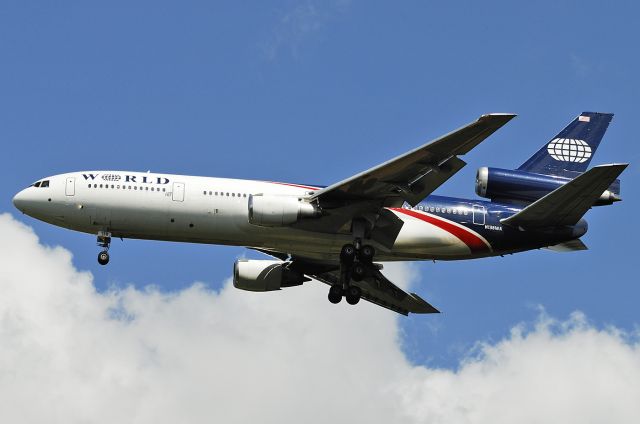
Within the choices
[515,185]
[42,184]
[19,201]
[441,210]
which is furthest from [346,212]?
[19,201]

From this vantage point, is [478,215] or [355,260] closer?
[355,260]

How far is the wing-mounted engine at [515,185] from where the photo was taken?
50125 mm

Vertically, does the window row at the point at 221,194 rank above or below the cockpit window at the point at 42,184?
below

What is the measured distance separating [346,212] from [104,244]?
9.47 m

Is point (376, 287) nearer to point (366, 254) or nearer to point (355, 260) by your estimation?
point (355, 260)

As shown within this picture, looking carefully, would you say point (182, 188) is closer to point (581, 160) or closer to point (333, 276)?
point (333, 276)

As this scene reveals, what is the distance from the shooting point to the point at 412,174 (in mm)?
47156

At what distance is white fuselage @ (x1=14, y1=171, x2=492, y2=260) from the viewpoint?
48.8 m

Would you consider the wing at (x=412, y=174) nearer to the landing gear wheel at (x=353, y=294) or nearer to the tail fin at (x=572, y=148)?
the landing gear wheel at (x=353, y=294)

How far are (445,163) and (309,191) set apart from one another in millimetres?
6226

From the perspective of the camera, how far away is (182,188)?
49062 mm

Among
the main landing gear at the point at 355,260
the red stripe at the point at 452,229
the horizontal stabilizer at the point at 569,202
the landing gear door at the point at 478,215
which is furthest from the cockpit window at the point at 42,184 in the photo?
the horizontal stabilizer at the point at 569,202

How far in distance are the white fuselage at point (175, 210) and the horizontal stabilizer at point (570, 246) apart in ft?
14.4

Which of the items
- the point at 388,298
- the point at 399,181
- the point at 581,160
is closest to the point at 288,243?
the point at 399,181
